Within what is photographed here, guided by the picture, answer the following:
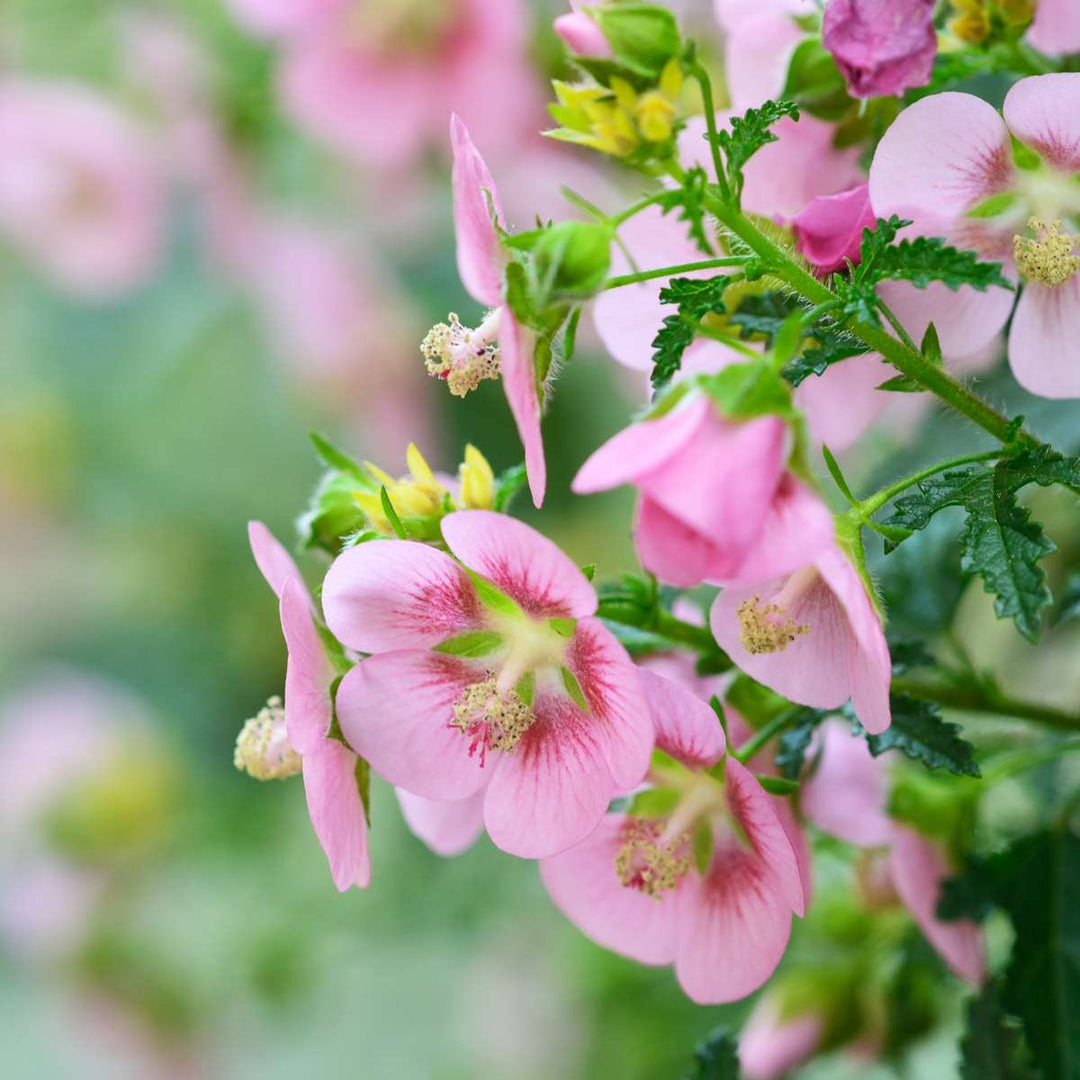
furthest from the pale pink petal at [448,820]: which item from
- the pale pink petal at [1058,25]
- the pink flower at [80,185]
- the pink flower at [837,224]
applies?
the pink flower at [80,185]

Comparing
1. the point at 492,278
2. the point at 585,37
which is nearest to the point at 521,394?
the point at 492,278

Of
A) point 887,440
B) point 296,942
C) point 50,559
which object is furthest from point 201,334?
point 887,440

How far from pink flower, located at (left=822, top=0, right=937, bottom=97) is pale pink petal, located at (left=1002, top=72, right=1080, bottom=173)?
0.04 meters

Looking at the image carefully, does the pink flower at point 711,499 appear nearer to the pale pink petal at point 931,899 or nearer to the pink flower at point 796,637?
the pink flower at point 796,637

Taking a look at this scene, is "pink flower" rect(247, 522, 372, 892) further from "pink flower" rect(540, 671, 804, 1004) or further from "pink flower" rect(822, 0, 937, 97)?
"pink flower" rect(822, 0, 937, 97)

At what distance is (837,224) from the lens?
48 cm

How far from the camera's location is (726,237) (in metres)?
0.49

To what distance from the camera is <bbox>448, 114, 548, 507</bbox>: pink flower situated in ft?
1.38

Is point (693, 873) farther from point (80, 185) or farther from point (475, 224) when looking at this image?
point (80, 185)

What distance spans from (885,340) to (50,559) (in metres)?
1.79

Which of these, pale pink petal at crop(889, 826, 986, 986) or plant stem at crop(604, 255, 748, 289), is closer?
plant stem at crop(604, 255, 748, 289)

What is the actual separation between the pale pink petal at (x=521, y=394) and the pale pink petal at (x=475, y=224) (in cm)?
1

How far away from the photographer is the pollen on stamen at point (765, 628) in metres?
0.45

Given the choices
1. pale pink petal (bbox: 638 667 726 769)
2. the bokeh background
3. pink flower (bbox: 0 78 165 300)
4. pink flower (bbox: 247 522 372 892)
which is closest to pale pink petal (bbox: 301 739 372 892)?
pink flower (bbox: 247 522 372 892)
